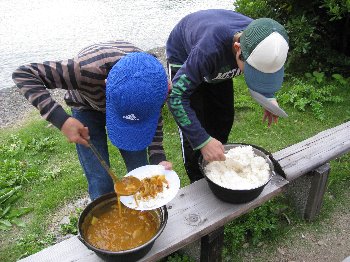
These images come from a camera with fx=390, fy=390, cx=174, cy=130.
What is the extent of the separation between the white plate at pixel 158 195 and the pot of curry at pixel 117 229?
6 cm

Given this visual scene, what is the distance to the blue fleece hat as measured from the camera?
182cm

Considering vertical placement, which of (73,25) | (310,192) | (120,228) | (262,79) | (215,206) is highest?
(262,79)

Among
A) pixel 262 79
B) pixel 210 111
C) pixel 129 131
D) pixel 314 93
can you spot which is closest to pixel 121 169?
pixel 210 111

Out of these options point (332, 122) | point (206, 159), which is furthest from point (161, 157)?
point (332, 122)

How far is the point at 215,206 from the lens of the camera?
2518 millimetres

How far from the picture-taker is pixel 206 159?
8.05 ft

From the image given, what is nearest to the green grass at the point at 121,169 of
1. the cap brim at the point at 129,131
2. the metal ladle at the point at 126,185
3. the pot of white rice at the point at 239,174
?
the pot of white rice at the point at 239,174

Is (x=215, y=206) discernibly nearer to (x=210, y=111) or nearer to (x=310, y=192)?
(x=210, y=111)

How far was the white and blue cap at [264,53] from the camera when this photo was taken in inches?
80.3

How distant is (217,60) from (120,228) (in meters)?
1.12

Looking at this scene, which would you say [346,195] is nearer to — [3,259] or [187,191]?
[187,191]

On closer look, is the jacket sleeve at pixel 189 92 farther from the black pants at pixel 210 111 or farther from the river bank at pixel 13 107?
the river bank at pixel 13 107

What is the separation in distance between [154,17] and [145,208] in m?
7.33

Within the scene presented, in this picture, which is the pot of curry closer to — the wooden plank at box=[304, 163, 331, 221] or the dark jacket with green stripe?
the dark jacket with green stripe
